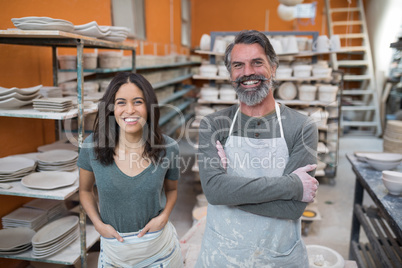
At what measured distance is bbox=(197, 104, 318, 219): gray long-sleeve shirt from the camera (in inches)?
56.9

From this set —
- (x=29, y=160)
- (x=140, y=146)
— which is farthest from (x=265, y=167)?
(x=29, y=160)

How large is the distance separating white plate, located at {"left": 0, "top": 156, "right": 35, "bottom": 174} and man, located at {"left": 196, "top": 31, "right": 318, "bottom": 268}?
137 centimetres

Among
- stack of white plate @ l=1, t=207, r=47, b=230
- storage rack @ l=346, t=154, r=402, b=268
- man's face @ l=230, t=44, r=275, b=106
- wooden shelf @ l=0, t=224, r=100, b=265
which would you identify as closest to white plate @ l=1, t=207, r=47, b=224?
stack of white plate @ l=1, t=207, r=47, b=230

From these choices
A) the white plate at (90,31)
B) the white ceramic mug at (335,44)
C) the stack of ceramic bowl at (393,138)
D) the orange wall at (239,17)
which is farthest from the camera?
the orange wall at (239,17)

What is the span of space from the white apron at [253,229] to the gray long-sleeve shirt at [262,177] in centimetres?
4

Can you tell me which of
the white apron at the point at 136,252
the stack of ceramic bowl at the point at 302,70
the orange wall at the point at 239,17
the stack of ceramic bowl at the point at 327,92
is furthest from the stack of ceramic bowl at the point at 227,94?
the orange wall at the point at 239,17

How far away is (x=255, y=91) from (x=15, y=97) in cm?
156

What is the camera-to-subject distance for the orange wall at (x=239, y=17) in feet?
32.3

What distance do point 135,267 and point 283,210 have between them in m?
0.76

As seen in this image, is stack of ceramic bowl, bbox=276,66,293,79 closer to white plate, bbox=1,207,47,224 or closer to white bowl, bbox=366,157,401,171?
white bowl, bbox=366,157,401,171

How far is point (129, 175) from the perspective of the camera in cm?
167

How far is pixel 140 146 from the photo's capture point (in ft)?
5.71

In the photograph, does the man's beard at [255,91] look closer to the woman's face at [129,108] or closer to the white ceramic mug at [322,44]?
the woman's face at [129,108]

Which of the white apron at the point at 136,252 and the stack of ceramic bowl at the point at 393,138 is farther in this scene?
the stack of ceramic bowl at the point at 393,138
